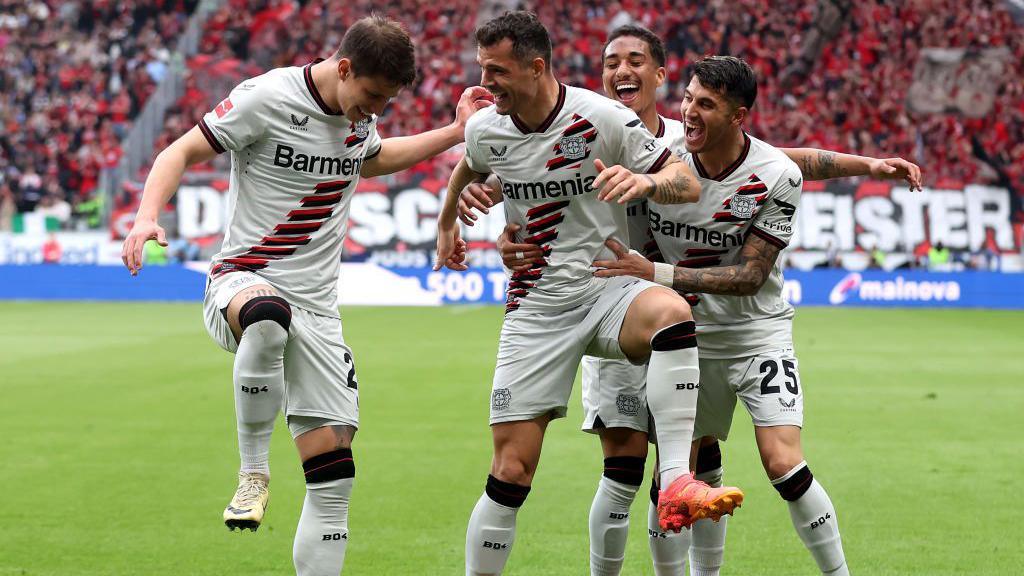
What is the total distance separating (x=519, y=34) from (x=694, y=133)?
0.95 meters

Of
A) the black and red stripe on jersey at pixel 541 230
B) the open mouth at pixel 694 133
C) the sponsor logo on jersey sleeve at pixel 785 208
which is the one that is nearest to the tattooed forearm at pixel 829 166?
the sponsor logo on jersey sleeve at pixel 785 208

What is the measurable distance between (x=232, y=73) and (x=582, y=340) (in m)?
28.5

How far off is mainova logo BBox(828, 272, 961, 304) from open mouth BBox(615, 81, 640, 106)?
67.2 ft

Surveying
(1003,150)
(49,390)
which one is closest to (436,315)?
(49,390)

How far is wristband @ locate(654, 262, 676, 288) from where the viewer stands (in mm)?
5391

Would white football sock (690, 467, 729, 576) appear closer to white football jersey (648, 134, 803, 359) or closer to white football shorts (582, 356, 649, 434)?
white football shorts (582, 356, 649, 434)

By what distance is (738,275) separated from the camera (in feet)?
17.9

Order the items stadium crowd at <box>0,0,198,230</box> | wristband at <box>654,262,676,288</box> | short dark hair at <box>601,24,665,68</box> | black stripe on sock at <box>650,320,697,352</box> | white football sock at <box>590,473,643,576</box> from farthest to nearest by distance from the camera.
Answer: stadium crowd at <box>0,0,198,230</box> < short dark hair at <box>601,24,665,68</box> < white football sock at <box>590,473,643,576</box> < wristband at <box>654,262,676,288</box> < black stripe on sock at <box>650,320,697,352</box>

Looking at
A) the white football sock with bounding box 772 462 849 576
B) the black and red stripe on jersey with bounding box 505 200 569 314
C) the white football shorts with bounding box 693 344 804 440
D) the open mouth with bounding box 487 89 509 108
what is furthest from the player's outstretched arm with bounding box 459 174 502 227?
the white football sock with bounding box 772 462 849 576

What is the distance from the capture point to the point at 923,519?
294 inches

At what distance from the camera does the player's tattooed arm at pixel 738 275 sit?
214 inches

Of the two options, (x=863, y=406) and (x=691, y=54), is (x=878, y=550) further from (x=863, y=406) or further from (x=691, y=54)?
(x=691, y=54)

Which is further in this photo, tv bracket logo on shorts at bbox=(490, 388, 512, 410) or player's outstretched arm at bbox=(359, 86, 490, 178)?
player's outstretched arm at bbox=(359, 86, 490, 178)

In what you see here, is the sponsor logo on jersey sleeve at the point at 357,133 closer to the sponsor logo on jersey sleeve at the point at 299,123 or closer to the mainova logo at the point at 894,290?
the sponsor logo on jersey sleeve at the point at 299,123
